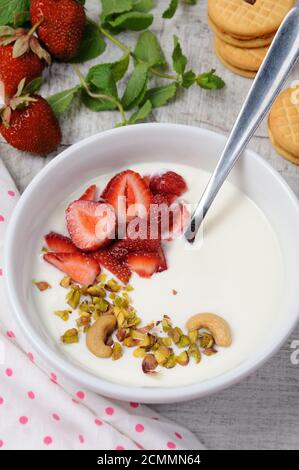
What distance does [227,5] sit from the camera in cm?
165

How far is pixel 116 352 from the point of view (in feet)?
4.34

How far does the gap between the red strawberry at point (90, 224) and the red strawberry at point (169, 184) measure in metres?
0.10

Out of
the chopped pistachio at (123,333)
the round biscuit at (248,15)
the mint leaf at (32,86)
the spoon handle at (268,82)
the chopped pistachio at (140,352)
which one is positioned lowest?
the chopped pistachio at (140,352)

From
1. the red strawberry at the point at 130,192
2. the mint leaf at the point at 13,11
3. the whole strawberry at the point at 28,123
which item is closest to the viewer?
the red strawberry at the point at 130,192

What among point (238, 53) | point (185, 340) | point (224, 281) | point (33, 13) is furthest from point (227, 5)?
point (185, 340)

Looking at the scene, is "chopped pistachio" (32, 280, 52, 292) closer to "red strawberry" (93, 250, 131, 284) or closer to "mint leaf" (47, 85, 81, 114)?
"red strawberry" (93, 250, 131, 284)

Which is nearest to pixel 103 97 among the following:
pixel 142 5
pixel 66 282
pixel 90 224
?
pixel 142 5

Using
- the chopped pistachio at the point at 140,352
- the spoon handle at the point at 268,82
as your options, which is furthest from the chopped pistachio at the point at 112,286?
the spoon handle at the point at 268,82

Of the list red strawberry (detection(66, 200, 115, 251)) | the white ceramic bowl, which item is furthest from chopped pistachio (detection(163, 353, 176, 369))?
red strawberry (detection(66, 200, 115, 251))

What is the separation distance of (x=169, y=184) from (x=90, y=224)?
0.54ft

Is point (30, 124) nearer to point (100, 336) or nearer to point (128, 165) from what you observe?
point (128, 165)

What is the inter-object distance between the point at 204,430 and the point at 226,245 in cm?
36

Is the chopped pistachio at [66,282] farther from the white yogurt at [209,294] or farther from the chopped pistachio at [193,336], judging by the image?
the chopped pistachio at [193,336]

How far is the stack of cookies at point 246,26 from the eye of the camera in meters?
1.62
